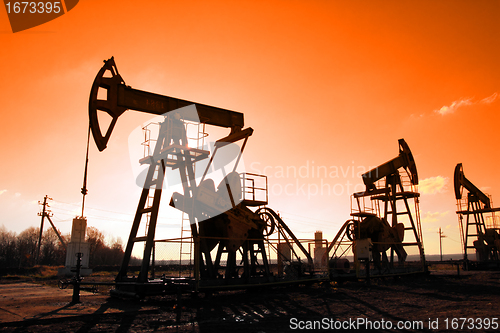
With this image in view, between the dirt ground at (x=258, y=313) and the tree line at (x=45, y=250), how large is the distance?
43.2 metres

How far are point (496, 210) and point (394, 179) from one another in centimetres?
1273

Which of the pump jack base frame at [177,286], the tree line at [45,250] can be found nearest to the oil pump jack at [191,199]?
the pump jack base frame at [177,286]

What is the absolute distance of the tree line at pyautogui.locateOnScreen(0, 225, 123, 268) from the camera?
4892 centimetres

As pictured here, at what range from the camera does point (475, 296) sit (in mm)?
8836

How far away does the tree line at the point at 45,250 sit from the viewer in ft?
161

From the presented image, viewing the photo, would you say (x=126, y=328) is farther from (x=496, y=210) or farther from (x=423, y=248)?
(x=496, y=210)

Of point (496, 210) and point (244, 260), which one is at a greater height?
point (496, 210)

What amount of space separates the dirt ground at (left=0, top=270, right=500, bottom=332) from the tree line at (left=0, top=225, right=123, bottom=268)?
43.2 meters

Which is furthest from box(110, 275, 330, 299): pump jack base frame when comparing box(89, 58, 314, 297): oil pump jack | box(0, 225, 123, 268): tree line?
box(0, 225, 123, 268): tree line

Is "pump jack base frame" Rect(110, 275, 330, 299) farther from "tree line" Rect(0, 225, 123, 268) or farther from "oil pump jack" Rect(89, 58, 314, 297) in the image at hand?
"tree line" Rect(0, 225, 123, 268)

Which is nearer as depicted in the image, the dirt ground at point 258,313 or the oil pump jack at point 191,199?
the dirt ground at point 258,313

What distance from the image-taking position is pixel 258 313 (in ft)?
22.6

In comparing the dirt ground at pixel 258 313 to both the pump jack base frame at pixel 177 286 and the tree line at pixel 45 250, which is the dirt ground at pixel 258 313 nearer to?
the pump jack base frame at pixel 177 286

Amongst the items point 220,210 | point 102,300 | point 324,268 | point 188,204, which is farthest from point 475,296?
point 102,300
